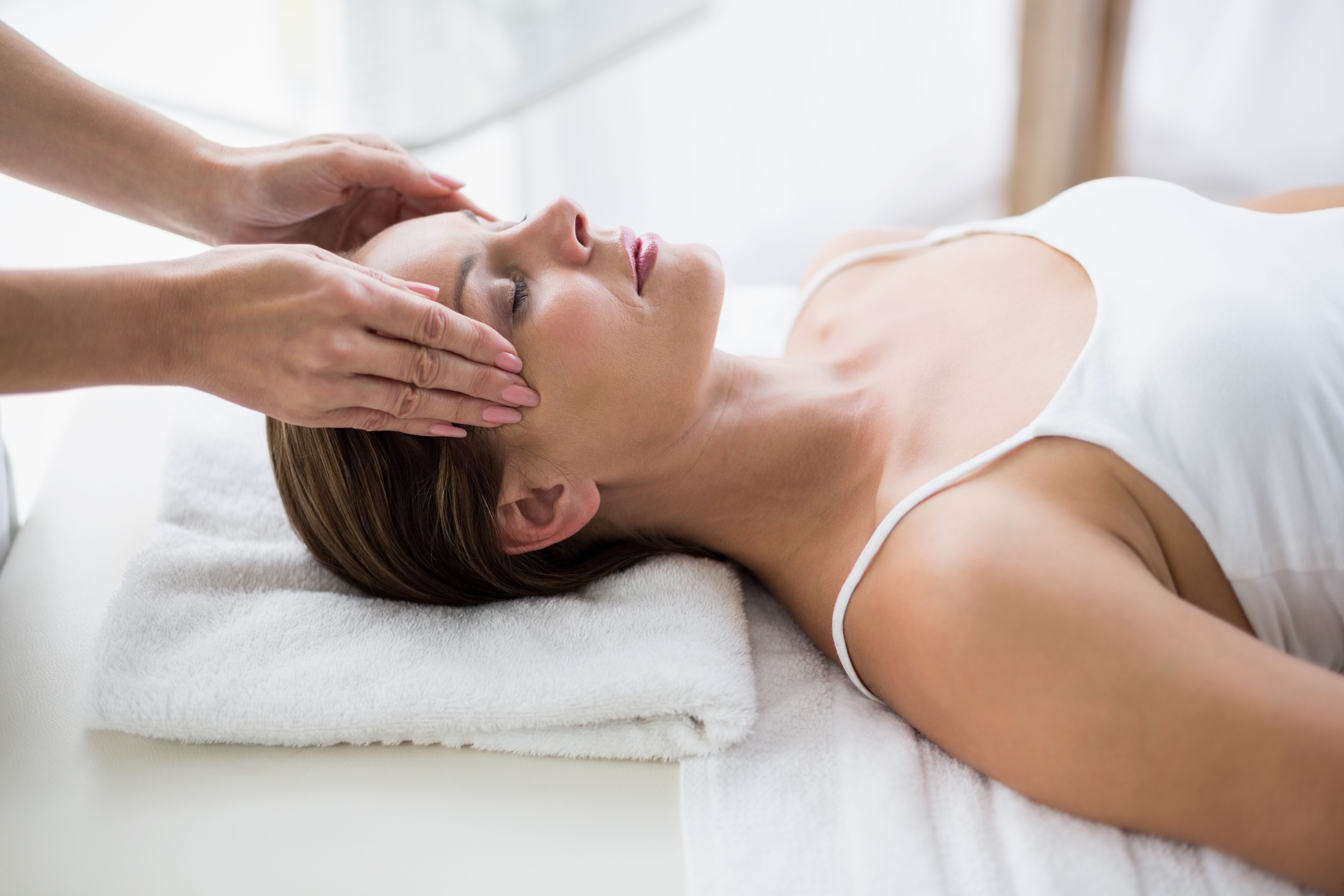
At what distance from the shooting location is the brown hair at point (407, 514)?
1.24 metres

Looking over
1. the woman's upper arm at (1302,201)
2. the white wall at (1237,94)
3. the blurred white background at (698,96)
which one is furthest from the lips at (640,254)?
the white wall at (1237,94)

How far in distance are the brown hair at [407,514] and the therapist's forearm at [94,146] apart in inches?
14.2

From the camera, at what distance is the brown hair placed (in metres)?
1.24

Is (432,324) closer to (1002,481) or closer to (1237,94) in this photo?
(1002,481)

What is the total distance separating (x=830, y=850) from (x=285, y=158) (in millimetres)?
1093

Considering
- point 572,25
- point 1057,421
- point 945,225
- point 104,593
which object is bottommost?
point 945,225

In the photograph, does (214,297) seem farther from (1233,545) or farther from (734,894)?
(1233,545)

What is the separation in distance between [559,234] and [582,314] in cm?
11

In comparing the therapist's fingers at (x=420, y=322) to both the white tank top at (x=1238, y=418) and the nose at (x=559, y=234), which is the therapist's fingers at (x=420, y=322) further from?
the white tank top at (x=1238, y=418)

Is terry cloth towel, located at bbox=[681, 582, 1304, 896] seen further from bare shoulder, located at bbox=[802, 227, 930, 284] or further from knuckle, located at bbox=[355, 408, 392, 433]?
bare shoulder, located at bbox=[802, 227, 930, 284]

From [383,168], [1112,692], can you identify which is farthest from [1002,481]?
[383,168]

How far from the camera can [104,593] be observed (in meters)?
1.36

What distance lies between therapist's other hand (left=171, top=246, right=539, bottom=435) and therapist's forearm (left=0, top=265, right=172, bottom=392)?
0.02m

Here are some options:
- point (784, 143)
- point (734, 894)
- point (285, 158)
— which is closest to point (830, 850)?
point (734, 894)
